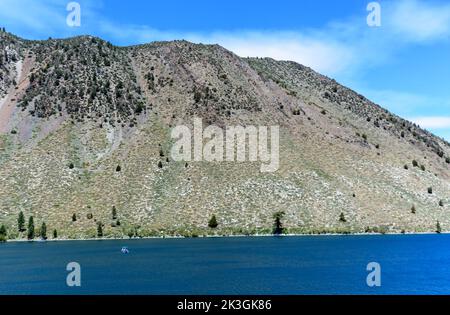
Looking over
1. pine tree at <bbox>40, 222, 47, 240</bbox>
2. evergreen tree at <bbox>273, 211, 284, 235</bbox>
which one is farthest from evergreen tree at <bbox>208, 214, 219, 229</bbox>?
pine tree at <bbox>40, 222, 47, 240</bbox>

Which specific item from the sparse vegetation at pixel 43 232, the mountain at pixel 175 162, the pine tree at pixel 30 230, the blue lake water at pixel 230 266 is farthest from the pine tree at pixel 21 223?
the blue lake water at pixel 230 266

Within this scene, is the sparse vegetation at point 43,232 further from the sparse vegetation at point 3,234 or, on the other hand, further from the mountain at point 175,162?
the sparse vegetation at point 3,234

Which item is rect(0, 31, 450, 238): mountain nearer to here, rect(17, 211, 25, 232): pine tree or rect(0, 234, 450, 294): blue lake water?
rect(17, 211, 25, 232): pine tree

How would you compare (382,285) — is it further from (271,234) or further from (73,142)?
(73,142)

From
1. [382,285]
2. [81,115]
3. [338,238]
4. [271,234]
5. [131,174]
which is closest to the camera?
[382,285]

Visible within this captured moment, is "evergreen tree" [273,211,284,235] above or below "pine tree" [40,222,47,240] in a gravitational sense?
above

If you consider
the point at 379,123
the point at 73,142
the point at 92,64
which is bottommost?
the point at 73,142
